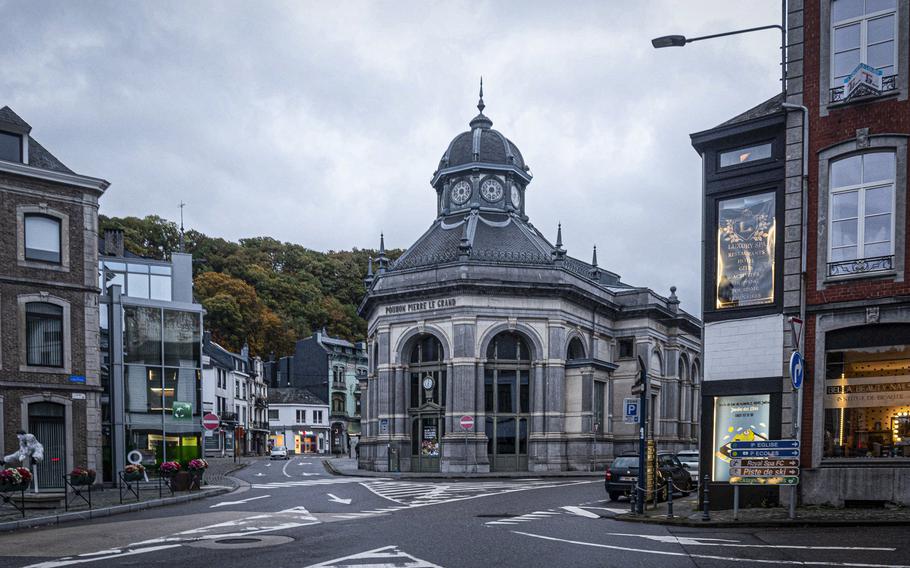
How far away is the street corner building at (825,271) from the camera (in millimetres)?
16781

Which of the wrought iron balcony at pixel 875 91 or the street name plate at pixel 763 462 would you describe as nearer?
the street name plate at pixel 763 462

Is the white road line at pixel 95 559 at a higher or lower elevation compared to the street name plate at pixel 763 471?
lower

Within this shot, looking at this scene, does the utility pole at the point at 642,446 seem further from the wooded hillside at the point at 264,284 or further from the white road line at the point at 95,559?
the wooded hillside at the point at 264,284

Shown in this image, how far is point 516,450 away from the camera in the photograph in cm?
4438

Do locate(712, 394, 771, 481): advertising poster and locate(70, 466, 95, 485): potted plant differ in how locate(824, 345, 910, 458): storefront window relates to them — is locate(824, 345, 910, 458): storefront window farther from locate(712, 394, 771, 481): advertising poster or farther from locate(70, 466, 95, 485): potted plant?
locate(70, 466, 95, 485): potted plant

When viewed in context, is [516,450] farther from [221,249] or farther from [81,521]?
[221,249]

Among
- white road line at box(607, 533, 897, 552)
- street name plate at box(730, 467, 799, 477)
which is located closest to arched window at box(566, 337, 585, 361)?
street name plate at box(730, 467, 799, 477)

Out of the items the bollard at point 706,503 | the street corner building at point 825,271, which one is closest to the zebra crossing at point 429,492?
the bollard at point 706,503

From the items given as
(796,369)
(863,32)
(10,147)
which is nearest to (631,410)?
(796,369)

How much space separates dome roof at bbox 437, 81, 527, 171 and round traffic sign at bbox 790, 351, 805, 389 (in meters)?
36.9

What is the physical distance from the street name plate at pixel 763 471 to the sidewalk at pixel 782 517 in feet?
2.48

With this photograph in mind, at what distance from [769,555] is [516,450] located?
110 feet

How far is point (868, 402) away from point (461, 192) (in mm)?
37047

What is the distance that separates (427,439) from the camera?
146ft
